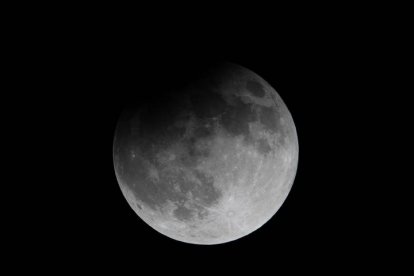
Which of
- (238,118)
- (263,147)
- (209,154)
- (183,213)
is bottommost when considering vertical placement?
(183,213)

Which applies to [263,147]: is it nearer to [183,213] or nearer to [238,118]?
[238,118]

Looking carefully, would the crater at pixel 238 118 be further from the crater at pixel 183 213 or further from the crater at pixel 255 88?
the crater at pixel 183 213

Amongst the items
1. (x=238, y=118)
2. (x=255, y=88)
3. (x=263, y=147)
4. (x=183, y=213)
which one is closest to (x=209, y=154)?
(x=238, y=118)

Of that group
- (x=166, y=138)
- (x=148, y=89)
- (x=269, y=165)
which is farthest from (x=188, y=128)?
(x=269, y=165)

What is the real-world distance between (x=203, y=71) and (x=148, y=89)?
0.59 m

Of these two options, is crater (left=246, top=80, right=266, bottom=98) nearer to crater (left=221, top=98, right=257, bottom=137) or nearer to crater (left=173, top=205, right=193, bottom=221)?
crater (left=221, top=98, right=257, bottom=137)

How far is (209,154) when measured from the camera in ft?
11.5

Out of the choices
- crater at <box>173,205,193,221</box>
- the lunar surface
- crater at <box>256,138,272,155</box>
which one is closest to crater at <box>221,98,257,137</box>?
the lunar surface

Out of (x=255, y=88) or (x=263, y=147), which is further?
(x=255, y=88)

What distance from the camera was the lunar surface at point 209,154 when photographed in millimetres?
3541

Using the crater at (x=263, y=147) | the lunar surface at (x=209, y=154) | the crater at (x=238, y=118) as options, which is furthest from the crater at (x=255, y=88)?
the crater at (x=263, y=147)

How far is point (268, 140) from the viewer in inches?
147

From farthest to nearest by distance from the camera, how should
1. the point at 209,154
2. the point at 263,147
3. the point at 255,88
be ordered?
the point at 255,88
the point at 263,147
the point at 209,154

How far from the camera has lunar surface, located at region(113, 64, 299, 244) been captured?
11.6ft
